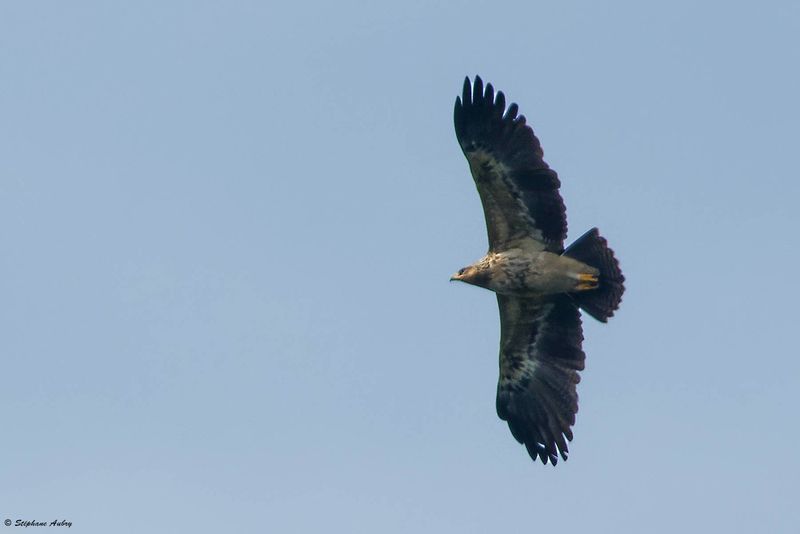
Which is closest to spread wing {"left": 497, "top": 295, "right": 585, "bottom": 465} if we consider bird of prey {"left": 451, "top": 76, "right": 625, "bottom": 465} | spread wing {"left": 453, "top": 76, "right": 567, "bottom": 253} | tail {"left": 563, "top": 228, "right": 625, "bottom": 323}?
bird of prey {"left": 451, "top": 76, "right": 625, "bottom": 465}

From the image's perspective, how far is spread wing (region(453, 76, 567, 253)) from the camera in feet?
63.7

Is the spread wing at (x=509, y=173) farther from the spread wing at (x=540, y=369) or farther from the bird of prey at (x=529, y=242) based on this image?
the spread wing at (x=540, y=369)

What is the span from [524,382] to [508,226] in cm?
316

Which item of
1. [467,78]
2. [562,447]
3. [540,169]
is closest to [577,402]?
[562,447]

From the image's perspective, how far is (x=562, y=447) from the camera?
69.9 feet

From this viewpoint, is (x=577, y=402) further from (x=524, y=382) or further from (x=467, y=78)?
(x=467, y=78)

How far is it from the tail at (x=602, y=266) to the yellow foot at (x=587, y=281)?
9cm

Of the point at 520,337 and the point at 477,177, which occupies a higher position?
the point at 477,177

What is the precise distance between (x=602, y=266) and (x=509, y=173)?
2.10m

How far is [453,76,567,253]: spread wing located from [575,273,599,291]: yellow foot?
563 mm

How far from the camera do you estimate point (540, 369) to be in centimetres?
2128

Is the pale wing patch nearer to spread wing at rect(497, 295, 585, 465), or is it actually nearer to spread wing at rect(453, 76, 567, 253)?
spread wing at rect(453, 76, 567, 253)

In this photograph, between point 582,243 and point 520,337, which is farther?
point 520,337

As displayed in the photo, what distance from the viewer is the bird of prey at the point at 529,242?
64.0 feet
